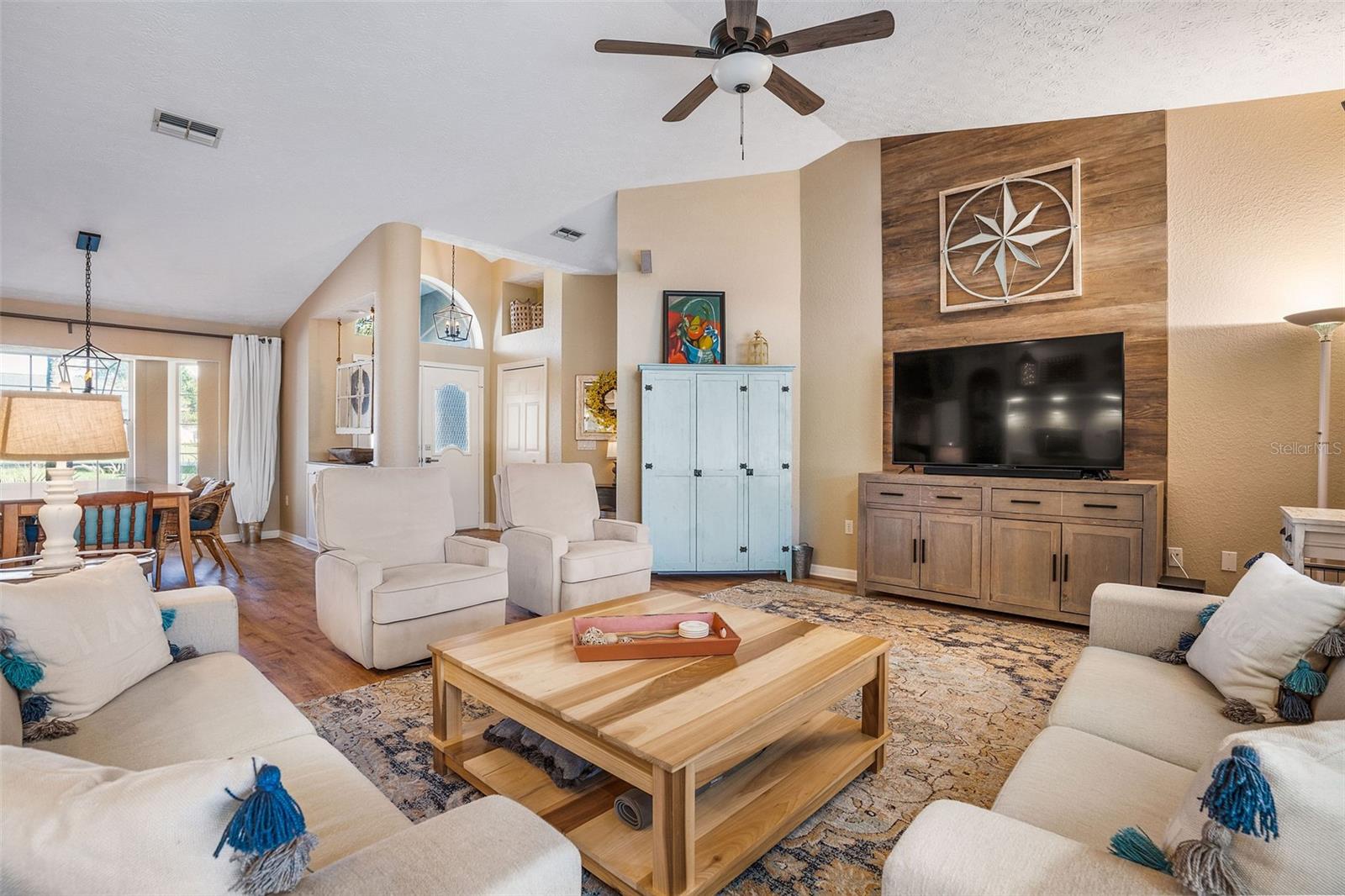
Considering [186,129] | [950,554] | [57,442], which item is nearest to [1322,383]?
[950,554]

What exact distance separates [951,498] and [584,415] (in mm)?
4007

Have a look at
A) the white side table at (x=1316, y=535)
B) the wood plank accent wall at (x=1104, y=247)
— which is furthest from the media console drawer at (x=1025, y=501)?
the white side table at (x=1316, y=535)

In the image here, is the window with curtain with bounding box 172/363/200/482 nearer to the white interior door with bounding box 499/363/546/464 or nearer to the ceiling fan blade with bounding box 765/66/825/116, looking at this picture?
the white interior door with bounding box 499/363/546/464

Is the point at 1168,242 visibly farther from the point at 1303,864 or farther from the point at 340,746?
the point at 340,746

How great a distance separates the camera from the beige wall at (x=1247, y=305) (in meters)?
3.29

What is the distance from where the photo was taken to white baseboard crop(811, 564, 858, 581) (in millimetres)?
4844

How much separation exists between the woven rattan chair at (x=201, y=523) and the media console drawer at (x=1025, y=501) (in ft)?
17.1

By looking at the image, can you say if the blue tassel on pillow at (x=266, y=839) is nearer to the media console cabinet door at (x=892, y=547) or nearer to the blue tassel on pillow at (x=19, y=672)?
the blue tassel on pillow at (x=19, y=672)

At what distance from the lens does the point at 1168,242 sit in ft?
12.0

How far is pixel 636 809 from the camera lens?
1592mm

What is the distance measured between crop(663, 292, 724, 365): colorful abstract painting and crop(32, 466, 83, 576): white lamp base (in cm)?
362

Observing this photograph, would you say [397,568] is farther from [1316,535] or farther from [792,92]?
[1316,535]

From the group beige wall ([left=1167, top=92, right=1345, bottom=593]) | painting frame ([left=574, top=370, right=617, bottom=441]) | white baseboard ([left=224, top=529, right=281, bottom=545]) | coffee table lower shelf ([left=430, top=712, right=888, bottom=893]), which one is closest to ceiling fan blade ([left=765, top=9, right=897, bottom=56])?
beige wall ([left=1167, top=92, right=1345, bottom=593])

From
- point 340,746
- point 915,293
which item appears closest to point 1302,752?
point 340,746
